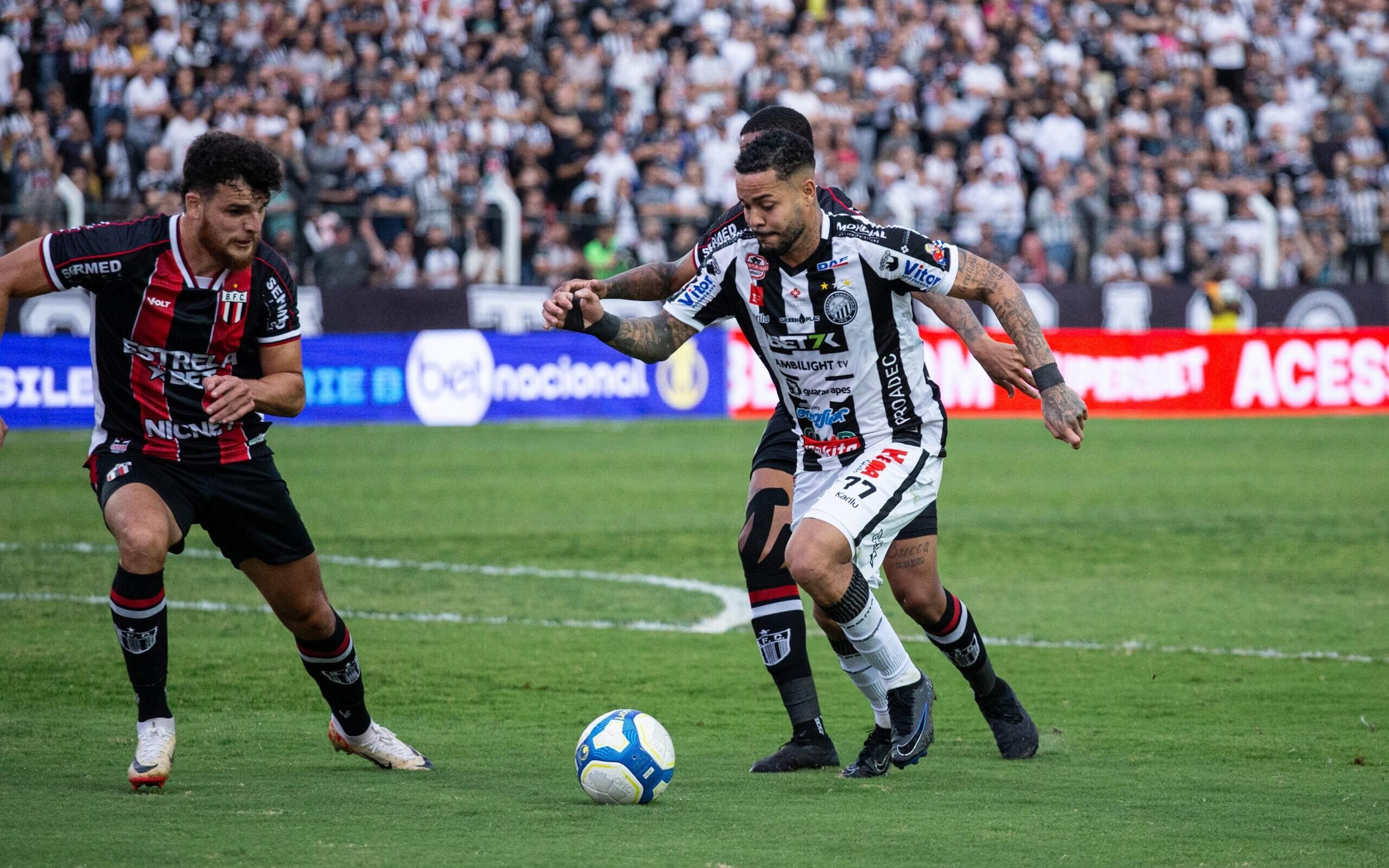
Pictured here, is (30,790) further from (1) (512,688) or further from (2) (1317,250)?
(2) (1317,250)

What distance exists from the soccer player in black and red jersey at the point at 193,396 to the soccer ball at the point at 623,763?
0.89 meters

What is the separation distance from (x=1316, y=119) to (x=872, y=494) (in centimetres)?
2345

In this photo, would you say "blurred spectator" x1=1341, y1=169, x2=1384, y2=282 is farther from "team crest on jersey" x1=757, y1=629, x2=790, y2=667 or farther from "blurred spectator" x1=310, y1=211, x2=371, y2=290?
"team crest on jersey" x1=757, y1=629, x2=790, y2=667

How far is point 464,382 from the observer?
19.6m

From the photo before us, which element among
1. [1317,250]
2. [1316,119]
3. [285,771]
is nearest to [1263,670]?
[285,771]

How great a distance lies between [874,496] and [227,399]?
219 centimetres

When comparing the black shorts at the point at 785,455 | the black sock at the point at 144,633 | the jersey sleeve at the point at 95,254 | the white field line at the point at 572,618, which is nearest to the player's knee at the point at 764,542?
the black shorts at the point at 785,455

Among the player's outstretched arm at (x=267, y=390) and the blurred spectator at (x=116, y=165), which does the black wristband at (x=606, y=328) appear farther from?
the blurred spectator at (x=116, y=165)

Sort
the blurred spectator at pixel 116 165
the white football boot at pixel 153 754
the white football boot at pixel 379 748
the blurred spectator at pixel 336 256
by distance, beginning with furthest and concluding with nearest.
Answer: the blurred spectator at pixel 336 256, the blurred spectator at pixel 116 165, the white football boot at pixel 379 748, the white football boot at pixel 153 754

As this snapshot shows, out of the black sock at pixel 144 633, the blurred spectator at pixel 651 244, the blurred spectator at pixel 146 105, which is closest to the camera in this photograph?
the black sock at pixel 144 633

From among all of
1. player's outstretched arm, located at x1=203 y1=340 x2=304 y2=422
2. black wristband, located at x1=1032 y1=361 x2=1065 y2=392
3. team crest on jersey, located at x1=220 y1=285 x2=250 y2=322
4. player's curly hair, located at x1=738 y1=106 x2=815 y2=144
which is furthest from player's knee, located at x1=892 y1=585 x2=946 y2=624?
team crest on jersey, located at x1=220 y1=285 x2=250 y2=322

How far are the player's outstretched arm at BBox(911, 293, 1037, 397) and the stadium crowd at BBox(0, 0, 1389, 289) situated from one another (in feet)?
46.9

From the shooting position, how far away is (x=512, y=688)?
7.70m

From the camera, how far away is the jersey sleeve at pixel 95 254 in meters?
5.51
